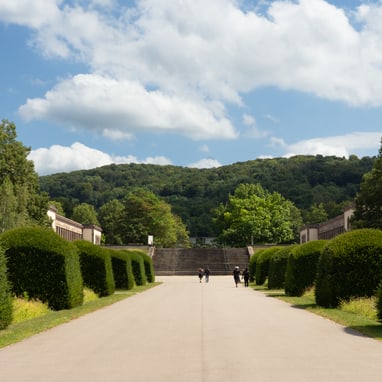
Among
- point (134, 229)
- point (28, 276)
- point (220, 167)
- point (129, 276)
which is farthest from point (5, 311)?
point (220, 167)

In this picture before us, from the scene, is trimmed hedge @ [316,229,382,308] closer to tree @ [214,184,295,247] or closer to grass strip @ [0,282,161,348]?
grass strip @ [0,282,161,348]

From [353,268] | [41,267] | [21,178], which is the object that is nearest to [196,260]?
[21,178]

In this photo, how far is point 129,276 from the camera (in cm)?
3628

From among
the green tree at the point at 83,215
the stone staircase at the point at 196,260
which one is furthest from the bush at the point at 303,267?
the green tree at the point at 83,215

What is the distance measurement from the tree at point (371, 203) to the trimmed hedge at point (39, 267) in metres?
37.3

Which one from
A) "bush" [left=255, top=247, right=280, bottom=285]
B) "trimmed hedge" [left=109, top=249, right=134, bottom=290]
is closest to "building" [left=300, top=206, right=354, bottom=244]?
"bush" [left=255, top=247, right=280, bottom=285]

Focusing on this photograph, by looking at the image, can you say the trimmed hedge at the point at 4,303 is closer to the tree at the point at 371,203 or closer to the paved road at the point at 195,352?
the paved road at the point at 195,352

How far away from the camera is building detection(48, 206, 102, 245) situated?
84.2 m

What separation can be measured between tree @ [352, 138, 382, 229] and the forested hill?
66.2 metres

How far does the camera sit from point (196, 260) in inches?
3083

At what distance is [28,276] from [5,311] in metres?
5.81

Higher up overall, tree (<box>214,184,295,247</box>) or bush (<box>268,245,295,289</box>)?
tree (<box>214,184,295,247</box>)

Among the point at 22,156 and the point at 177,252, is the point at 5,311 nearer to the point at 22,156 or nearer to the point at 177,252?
the point at 22,156

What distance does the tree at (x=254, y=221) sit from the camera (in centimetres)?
9600
